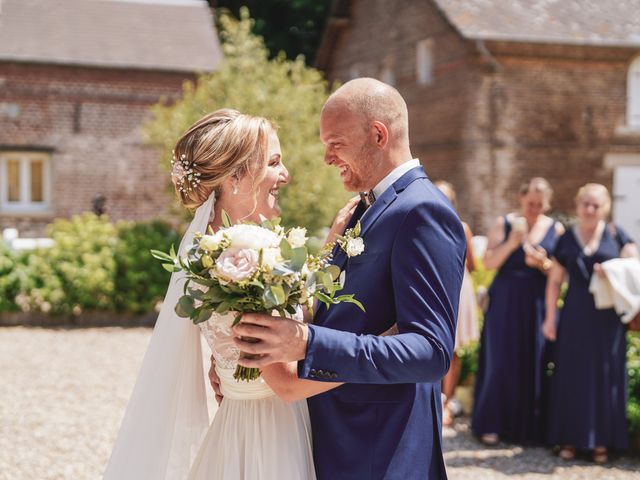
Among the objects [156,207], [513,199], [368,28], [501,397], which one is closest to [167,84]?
[156,207]

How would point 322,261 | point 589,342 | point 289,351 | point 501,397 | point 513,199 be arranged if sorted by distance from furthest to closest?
point 513,199 < point 501,397 < point 589,342 < point 322,261 < point 289,351

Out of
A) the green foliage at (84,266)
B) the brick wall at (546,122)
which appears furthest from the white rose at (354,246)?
the brick wall at (546,122)

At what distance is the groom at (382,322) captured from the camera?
2.42 metres

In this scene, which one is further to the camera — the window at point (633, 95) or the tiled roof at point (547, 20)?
the window at point (633, 95)

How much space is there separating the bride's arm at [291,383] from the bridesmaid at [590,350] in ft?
14.9

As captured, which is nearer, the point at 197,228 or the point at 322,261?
A: the point at 322,261

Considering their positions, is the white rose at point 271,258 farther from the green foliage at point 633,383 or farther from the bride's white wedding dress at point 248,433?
the green foliage at point 633,383

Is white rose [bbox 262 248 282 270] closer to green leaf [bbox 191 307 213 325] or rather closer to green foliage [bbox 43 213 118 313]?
green leaf [bbox 191 307 213 325]

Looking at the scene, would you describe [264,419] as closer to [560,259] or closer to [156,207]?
[560,259]

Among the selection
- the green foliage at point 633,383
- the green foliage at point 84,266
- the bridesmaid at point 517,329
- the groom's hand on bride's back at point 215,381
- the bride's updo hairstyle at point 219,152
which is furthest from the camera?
the green foliage at point 84,266

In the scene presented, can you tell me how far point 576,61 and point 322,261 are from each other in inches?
758

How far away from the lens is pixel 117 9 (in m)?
23.7

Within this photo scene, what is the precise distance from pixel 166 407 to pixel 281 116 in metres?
11.9

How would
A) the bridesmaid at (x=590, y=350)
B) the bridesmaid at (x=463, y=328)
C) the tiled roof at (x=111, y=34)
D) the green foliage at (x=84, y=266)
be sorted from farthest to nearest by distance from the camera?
the tiled roof at (x=111, y=34) < the green foliage at (x=84, y=266) < the bridesmaid at (x=463, y=328) < the bridesmaid at (x=590, y=350)
